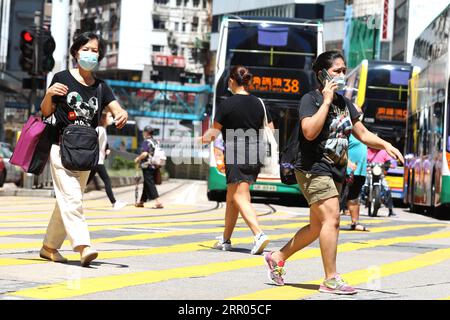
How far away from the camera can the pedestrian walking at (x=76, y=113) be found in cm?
930

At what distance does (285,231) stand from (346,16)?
82531mm

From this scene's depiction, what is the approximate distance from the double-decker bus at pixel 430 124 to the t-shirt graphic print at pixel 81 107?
14.7 meters

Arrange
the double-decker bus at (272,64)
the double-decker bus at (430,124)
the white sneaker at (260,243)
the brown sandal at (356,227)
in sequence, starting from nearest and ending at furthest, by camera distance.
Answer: the white sneaker at (260,243) → the brown sandal at (356,227) → the double-decker bus at (430,124) → the double-decker bus at (272,64)

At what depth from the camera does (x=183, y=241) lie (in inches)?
518

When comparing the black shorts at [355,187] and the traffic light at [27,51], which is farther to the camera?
the traffic light at [27,51]

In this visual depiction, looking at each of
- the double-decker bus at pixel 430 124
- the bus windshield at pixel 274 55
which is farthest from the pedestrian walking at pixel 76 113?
the bus windshield at pixel 274 55

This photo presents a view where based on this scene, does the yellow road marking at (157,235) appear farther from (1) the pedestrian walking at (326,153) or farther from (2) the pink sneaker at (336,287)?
(2) the pink sneaker at (336,287)

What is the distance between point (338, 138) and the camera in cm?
830

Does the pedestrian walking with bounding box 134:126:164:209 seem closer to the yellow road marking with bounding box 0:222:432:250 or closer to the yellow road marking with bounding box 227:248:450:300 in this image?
the yellow road marking with bounding box 0:222:432:250

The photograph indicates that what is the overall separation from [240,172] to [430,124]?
558 inches

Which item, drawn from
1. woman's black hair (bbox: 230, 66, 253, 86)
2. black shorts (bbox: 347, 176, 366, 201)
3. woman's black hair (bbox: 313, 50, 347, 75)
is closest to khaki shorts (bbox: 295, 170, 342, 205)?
woman's black hair (bbox: 313, 50, 347, 75)

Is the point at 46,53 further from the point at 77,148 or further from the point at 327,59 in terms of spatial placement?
the point at 327,59

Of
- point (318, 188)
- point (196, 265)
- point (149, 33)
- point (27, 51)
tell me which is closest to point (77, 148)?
point (196, 265)
